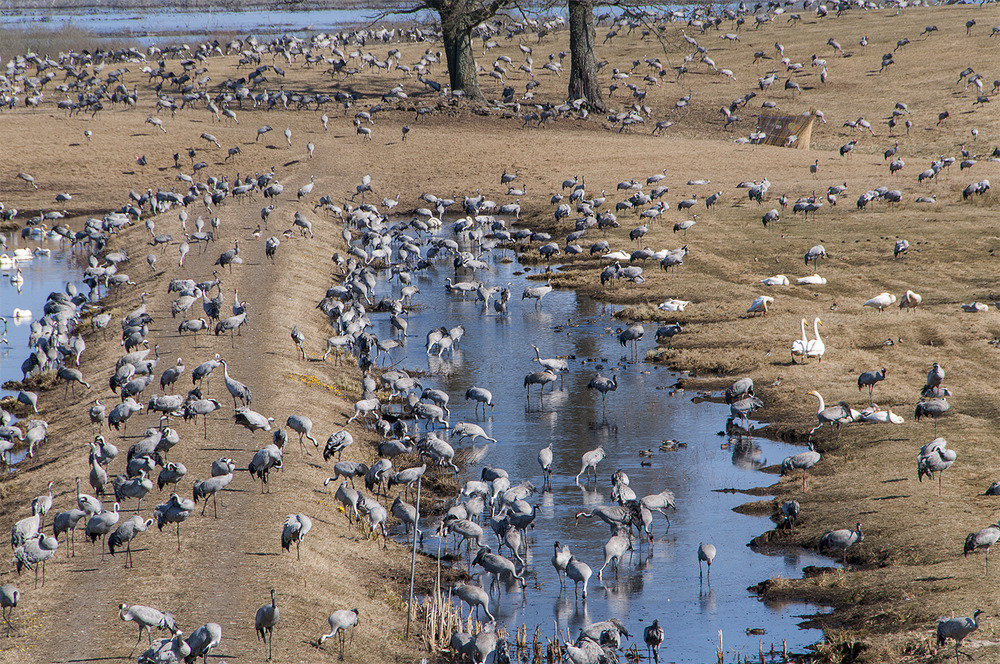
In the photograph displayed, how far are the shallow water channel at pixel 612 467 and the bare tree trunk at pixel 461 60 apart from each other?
76.4 feet

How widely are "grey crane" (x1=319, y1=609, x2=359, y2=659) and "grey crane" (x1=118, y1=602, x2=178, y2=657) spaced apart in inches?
62.6

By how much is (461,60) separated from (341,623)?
4117cm

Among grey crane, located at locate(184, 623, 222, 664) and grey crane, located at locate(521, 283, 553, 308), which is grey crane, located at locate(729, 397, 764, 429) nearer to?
grey crane, located at locate(521, 283, 553, 308)

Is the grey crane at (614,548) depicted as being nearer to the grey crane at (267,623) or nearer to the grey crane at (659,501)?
the grey crane at (659,501)

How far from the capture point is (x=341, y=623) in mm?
11344

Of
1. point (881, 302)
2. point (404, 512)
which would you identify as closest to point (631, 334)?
point (881, 302)

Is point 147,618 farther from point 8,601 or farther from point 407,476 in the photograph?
point 407,476

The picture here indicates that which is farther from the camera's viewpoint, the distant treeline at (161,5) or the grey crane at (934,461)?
the distant treeline at (161,5)

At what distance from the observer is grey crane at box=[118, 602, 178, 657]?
432 inches

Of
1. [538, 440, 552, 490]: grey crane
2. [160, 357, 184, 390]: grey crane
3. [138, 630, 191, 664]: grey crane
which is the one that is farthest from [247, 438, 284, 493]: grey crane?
[138, 630, 191, 664]: grey crane

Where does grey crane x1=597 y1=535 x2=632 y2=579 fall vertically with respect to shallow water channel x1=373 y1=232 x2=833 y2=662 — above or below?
above

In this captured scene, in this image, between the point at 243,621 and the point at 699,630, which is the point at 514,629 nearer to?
the point at 699,630

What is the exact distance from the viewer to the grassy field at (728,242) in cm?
1294

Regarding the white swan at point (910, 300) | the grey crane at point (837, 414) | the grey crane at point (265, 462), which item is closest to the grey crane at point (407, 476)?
the grey crane at point (265, 462)
